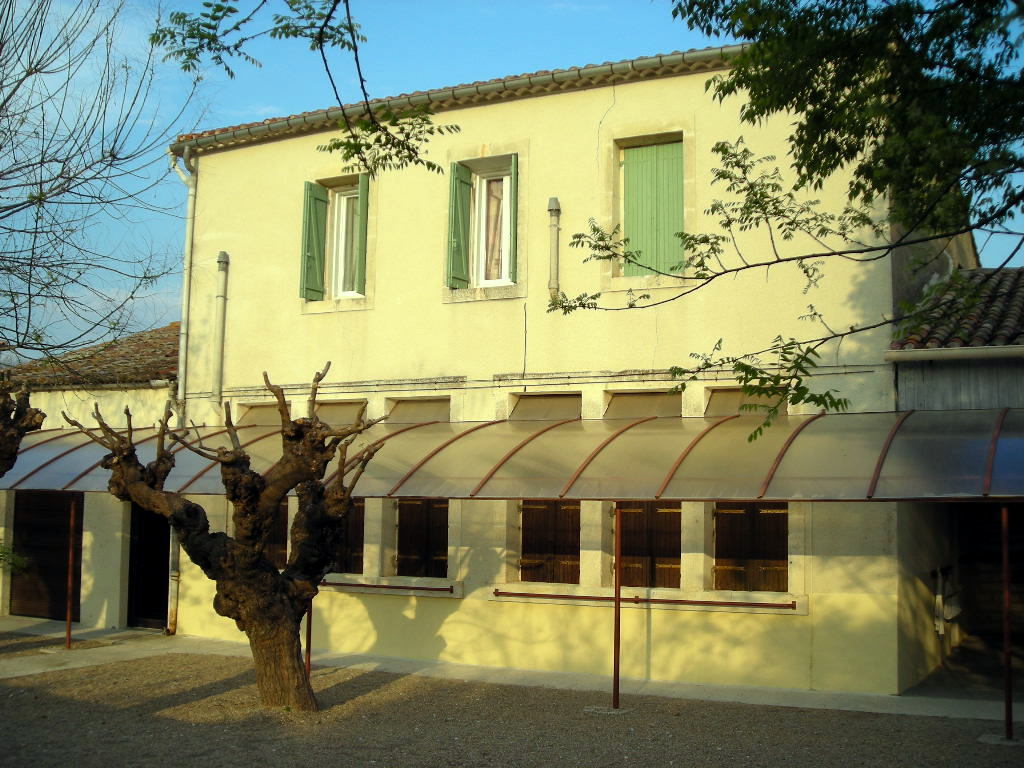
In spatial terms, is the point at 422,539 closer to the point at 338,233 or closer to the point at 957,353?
the point at 338,233

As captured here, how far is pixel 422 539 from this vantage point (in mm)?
13609

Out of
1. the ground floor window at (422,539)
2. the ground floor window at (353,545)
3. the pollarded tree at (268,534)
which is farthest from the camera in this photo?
the ground floor window at (353,545)

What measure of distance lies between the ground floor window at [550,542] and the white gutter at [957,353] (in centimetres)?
401

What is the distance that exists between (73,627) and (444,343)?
7.03m

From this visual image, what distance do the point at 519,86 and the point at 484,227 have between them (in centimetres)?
183

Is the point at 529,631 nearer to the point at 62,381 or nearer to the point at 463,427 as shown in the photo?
the point at 463,427

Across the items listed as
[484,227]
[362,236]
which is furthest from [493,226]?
[362,236]

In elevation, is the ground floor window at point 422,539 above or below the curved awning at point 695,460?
below

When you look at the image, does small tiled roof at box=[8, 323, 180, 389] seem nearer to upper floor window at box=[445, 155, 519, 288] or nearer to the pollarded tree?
upper floor window at box=[445, 155, 519, 288]

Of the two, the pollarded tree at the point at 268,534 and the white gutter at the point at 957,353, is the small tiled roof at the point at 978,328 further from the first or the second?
the pollarded tree at the point at 268,534

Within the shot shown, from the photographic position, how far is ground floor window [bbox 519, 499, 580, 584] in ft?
41.7

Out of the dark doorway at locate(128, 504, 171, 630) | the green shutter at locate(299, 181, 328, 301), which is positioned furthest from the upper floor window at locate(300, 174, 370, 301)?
the dark doorway at locate(128, 504, 171, 630)

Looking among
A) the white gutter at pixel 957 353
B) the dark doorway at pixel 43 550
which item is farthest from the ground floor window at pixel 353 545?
the white gutter at pixel 957 353

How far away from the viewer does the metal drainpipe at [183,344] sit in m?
14.8
